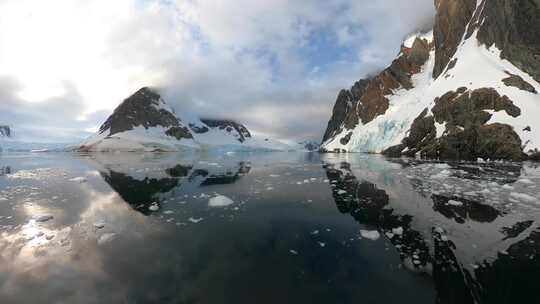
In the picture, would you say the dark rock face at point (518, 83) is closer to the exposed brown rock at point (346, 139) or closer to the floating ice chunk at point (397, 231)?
the floating ice chunk at point (397, 231)


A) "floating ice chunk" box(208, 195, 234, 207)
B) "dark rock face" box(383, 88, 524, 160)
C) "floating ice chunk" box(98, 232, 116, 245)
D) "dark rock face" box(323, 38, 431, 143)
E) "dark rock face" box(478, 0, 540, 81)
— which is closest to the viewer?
"floating ice chunk" box(98, 232, 116, 245)

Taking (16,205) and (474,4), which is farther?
(474,4)

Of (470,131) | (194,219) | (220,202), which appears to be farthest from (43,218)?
(470,131)

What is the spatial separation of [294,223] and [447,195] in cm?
918

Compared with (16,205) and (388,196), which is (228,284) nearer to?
(388,196)

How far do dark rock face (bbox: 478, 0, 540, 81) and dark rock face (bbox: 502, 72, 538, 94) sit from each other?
16.2 ft

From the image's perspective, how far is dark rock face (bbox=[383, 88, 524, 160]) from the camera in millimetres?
46938

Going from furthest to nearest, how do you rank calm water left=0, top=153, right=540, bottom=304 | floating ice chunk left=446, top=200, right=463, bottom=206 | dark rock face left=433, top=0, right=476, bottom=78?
dark rock face left=433, top=0, right=476, bottom=78 < floating ice chunk left=446, top=200, right=463, bottom=206 < calm water left=0, top=153, right=540, bottom=304

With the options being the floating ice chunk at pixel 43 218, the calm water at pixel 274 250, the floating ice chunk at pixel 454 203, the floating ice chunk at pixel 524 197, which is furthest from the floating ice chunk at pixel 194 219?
the floating ice chunk at pixel 524 197

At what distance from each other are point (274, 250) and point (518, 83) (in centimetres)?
6652

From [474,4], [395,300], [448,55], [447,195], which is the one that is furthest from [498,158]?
[474,4]

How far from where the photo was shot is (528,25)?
62.9 metres

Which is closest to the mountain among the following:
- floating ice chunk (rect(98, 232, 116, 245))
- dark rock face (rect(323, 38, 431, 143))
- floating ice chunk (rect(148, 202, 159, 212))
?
dark rock face (rect(323, 38, 431, 143))

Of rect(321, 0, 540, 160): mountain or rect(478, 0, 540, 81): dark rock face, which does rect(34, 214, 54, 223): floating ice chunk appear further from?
rect(478, 0, 540, 81): dark rock face
